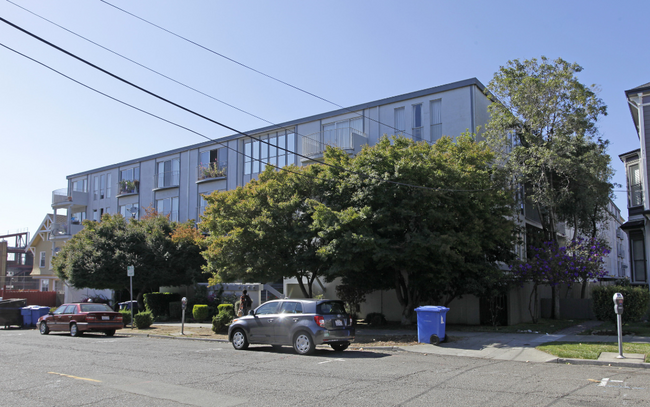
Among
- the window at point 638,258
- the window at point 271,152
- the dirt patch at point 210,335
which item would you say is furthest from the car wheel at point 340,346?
the window at point 638,258

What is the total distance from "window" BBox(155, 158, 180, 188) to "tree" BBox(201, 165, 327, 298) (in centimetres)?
1921

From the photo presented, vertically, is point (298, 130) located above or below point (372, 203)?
above

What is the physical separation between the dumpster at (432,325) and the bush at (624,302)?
6.93m

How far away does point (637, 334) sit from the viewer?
15.9 m

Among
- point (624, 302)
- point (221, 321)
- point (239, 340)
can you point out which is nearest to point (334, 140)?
point (221, 321)

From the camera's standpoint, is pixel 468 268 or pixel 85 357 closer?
pixel 85 357

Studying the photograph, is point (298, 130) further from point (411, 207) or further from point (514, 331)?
point (514, 331)

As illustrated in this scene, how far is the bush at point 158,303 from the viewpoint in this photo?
28.5 m

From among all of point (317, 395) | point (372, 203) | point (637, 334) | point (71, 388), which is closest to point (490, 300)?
point (637, 334)

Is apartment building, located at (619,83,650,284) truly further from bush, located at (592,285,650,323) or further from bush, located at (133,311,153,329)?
bush, located at (133,311,153,329)

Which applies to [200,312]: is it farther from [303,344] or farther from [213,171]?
[213,171]

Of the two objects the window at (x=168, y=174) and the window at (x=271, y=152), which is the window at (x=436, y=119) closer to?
the window at (x=271, y=152)

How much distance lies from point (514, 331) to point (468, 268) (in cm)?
268

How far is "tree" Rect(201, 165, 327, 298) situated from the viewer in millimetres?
18562
